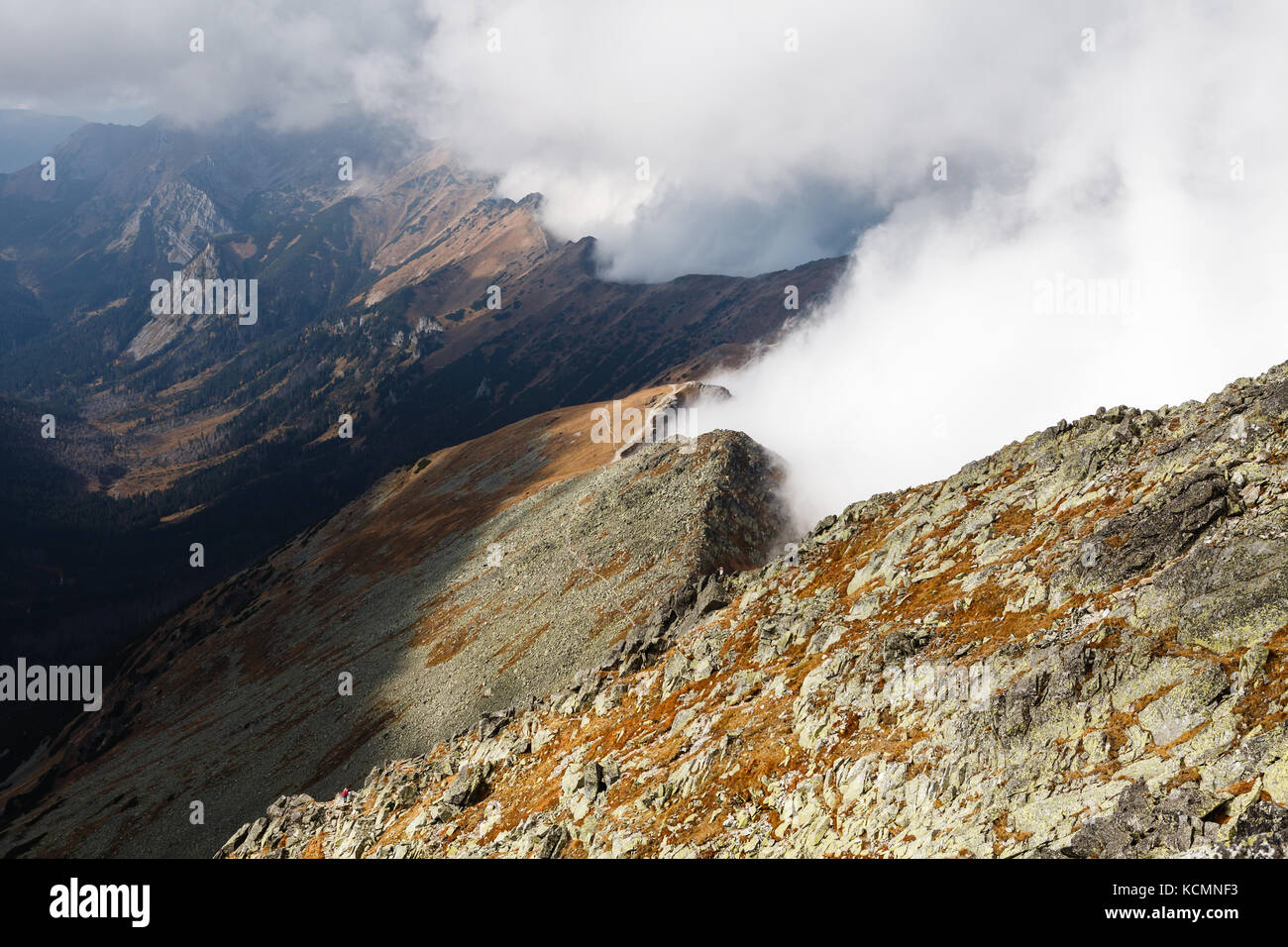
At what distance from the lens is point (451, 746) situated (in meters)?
67.5

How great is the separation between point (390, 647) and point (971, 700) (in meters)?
99.9

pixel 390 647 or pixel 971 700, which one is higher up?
pixel 390 647

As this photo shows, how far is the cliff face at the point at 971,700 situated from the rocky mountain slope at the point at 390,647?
1953 centimetres

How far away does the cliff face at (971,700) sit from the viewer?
26.3 meters

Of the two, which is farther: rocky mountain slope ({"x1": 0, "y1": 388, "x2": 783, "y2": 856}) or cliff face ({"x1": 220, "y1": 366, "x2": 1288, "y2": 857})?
rocky mountain slope ({"x1": 0, "y1": 388, "x2": 783, "y2": 856})

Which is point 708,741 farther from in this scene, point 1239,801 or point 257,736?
point 257,736

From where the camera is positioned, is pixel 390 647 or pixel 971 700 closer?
pixel 971 700

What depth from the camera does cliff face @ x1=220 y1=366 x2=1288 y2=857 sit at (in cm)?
2631

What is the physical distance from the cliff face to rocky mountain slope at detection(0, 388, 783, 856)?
64.1 feet

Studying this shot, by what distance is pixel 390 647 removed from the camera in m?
115

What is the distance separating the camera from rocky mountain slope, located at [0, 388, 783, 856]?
3593 inches

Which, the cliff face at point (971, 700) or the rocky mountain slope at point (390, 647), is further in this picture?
the rocky mountain slope at point (390, 647)

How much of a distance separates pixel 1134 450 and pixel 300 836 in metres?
73.2
